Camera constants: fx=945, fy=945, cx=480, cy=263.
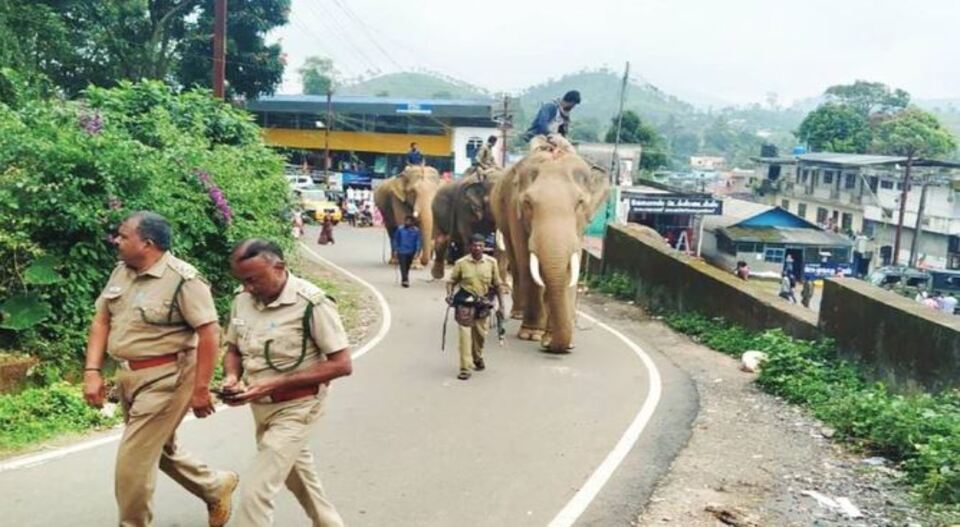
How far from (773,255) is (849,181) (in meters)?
17.3

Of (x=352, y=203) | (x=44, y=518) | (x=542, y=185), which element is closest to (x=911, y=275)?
(x=352, y=203)

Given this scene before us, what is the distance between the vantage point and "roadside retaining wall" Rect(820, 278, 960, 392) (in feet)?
30.1

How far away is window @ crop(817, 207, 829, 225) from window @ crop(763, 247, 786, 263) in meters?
19.2

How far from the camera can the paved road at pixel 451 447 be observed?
618 centimetres

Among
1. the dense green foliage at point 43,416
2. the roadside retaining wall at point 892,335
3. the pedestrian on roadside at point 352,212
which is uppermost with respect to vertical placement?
the roadside retaining wall at point 892,335

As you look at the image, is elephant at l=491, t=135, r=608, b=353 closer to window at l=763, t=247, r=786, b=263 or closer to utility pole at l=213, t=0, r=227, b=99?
utility pole at l=213, t=0, r=227, b=99

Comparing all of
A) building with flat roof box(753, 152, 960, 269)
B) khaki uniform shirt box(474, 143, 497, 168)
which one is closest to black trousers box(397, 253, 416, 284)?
khaki uniform shirt box(474, 143, 497, 168)

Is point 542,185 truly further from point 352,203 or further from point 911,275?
point 352,203

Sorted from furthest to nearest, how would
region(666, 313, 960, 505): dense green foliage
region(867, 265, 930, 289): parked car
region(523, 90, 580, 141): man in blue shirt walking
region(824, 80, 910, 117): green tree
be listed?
region(824, 80, 910, 117): green tree, region(867, 265, 930, 289): parked car, region(523, 90, 580, 141): man in blue shirt walking, region(666, 313, 960, 505): dense green foliage

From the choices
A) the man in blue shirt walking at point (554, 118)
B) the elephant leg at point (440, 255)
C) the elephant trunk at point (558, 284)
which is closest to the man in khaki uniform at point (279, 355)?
the elephant trunk at point (558, 284)

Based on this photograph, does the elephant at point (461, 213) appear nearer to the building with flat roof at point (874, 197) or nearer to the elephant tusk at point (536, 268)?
the elephant tusk at point (536, 268)

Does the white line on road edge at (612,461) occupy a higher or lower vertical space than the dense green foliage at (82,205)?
lower

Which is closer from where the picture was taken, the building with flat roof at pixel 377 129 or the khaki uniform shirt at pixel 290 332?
the khaki uniform shirt at pixel 290 332

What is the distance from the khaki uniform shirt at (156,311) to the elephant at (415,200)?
17.3m
